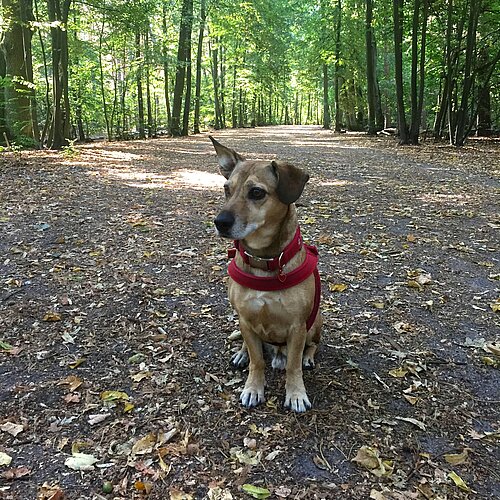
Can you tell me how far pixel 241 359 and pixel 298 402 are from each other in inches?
27.5

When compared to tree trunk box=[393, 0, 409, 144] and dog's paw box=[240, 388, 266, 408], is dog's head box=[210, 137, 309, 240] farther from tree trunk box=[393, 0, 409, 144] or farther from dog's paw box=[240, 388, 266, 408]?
tree trunk box=[393, 0, 409, 144]

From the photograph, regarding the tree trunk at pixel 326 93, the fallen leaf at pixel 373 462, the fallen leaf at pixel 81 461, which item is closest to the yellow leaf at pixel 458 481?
the fallen leaf at pixel 373 462

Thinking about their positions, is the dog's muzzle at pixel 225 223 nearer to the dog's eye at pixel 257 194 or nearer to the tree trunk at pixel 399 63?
the dog's eye at pixel 257 194

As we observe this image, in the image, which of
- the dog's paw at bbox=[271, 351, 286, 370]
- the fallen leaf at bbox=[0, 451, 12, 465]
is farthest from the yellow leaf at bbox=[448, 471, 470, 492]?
the fallen leaf at bbox=[0, 451, 12, 465]

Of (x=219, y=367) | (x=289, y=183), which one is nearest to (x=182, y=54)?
(x=219, y=367)

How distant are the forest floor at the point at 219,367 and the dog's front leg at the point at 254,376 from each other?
75 mm

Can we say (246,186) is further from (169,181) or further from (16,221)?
(169,181)

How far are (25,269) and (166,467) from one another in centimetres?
377

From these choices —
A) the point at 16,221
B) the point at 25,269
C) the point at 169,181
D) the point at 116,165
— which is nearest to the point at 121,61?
the point at 116,165

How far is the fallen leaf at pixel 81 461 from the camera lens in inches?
107

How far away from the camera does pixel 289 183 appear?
2980 millimetres

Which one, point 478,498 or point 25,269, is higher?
point 25,269

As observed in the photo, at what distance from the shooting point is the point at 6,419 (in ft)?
10.1

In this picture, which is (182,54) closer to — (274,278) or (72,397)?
(72,397)
